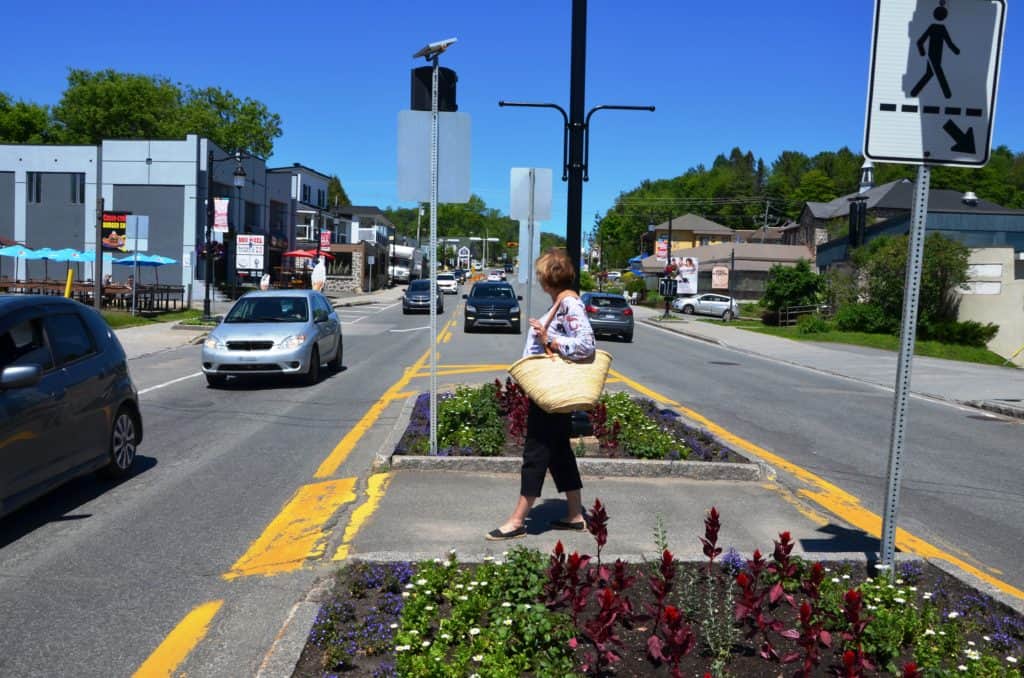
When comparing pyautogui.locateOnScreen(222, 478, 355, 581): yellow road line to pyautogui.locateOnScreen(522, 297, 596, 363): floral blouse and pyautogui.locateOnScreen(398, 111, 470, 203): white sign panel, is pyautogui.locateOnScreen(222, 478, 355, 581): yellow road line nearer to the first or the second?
pyautogui.locateOnScreen(522, 297, 596, 363): floral blouse

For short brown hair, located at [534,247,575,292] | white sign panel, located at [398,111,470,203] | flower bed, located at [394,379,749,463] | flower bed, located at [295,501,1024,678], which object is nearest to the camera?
flower bed, located at [295,501,1024,678]

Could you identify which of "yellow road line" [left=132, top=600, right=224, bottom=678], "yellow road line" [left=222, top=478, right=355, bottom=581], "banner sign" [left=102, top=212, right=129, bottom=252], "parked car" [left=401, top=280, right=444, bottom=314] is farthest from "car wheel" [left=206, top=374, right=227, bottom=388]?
"parked car" [left=401, top=280, right=444, bottom=314]

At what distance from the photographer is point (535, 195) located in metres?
10.3

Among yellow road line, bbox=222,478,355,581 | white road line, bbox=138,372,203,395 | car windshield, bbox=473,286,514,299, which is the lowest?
white road line, bbox=138,372,203,395

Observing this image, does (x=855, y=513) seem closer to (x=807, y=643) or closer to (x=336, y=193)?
(x=807, y=643)

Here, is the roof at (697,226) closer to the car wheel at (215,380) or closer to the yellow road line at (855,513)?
the car wheel at (215,380)

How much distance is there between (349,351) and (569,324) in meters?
17.8

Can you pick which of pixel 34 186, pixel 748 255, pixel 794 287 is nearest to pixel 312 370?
pixel 794 287

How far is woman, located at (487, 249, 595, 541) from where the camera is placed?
5.53 metres

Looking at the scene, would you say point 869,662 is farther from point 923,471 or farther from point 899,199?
point 899,199

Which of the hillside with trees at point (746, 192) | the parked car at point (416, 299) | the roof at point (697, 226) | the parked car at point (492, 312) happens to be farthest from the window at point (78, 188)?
the roof at point (697, 226)

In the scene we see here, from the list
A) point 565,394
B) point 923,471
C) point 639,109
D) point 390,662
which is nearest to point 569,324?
point 565,394

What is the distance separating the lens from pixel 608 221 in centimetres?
12100

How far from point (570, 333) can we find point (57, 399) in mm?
3796
